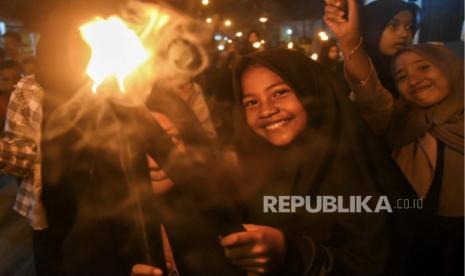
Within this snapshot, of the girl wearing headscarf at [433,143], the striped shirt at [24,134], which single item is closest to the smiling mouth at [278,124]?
the girl wearing headscarf at [433,143]

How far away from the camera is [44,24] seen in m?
1.48

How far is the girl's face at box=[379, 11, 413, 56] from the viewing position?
1396 millimetres

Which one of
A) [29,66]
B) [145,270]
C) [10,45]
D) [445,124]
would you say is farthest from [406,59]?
[10,45]

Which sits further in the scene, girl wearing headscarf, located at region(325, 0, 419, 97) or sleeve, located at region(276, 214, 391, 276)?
sleeve, located at region(276, 214, 391, 276)

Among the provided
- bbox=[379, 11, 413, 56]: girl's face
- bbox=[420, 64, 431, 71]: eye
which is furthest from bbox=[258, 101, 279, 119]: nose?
bbox=[420, 64, 431, 71]: eye

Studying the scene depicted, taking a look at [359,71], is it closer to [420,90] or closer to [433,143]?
[420,90]

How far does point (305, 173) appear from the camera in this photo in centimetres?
149

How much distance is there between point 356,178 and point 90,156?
1024 mm

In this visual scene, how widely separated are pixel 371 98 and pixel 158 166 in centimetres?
83

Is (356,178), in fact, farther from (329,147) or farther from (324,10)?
(324,10)

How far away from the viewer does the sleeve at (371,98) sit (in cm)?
144

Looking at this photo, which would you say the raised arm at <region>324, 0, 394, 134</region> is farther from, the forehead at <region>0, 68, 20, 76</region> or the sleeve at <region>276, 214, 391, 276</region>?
the forehead at <region>0, 68, 20, 76</region>

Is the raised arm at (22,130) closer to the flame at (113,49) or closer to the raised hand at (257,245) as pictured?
the flame at (113,49)

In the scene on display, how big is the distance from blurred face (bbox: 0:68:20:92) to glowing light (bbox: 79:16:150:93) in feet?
1.38
